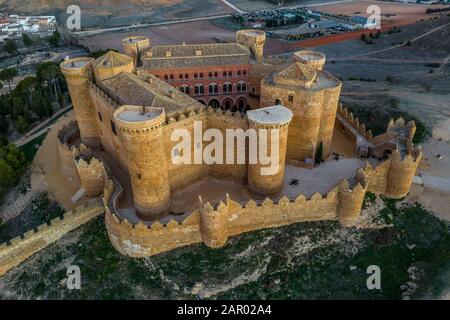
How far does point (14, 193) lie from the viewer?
4097 cm

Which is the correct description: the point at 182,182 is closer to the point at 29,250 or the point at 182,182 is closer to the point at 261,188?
the point at 261,188

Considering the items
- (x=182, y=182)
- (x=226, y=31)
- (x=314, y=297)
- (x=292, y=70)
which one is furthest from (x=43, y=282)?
(x=226, y=31)

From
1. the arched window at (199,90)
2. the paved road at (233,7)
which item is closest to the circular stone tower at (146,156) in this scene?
the arched window at (199,90)

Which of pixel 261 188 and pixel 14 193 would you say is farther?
pixel 14 193

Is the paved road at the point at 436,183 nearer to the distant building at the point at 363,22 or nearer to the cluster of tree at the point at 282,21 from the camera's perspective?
the distant building at the point at 363,22

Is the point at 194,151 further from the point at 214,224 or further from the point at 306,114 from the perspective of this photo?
the point at 306,114

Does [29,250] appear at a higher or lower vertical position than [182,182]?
lower

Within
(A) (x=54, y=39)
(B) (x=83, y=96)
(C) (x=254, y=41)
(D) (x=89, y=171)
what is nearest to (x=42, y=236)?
(D) (x=89, y=171)

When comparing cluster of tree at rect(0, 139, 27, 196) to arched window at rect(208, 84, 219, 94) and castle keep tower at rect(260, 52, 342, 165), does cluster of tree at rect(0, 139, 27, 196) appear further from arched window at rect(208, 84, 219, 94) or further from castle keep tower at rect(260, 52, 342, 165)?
castle keep tower at rect(260, 52, 342, 165)

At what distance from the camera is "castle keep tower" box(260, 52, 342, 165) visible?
105 feet

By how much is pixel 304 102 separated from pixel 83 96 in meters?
20.1

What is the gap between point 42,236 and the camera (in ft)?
100

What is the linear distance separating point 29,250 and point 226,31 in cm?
8312

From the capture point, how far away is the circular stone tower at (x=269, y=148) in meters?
27.9
